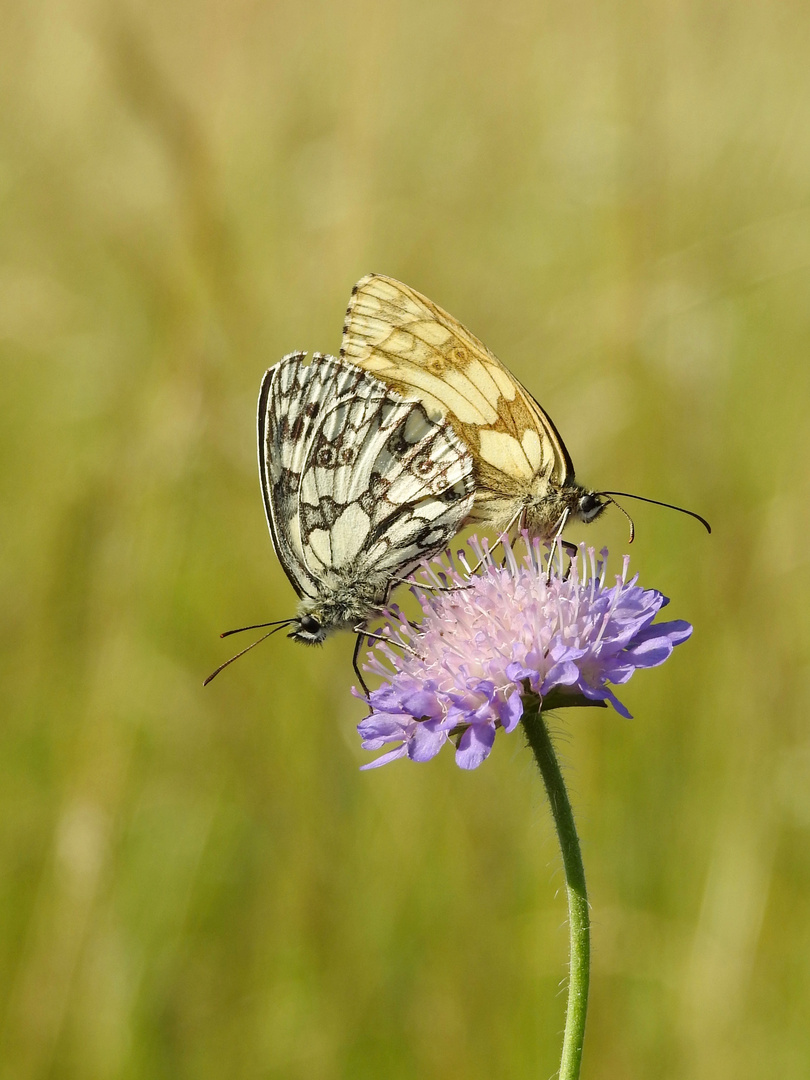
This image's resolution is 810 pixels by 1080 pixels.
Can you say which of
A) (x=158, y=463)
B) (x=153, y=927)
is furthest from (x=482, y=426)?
(x=153, y=927)

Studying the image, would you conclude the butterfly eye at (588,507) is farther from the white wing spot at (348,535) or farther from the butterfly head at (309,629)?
the butterfly head at (309,629)

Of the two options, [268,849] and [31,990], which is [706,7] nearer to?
[268,849]

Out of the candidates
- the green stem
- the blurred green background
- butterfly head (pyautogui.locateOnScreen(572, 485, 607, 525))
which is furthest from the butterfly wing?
the green stem

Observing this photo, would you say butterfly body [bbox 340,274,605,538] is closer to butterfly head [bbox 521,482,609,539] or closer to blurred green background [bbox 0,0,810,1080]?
butterfly head [bbox 521,482,609,539]

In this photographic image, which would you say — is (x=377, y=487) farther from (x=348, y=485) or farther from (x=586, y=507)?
(x=586, y=507)

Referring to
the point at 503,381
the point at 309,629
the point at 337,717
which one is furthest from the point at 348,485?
the point at 337,717

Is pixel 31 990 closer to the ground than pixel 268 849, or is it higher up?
closer to the ground

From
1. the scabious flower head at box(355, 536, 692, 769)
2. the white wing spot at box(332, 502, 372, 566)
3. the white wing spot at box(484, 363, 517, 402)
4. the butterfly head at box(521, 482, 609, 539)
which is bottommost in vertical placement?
the scabious flower head at box(355, 536, 692, 769)
